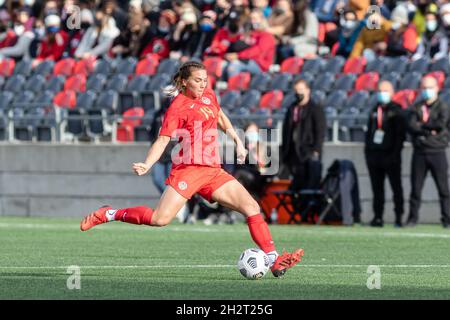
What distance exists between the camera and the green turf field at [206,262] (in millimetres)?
11070

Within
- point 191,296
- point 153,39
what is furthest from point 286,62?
point 191,296

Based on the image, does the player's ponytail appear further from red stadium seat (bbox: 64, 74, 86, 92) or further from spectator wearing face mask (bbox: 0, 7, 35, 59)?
spectator wearing face mask (bbox: 0, 7, 35, 59)

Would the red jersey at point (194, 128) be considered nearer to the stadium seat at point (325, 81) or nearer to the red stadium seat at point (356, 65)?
the stadium seat at point (325, 81)

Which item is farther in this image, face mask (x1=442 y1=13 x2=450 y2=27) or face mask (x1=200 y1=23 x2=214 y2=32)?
face mask (x1=200 y1=23 x2=214 y2=32)

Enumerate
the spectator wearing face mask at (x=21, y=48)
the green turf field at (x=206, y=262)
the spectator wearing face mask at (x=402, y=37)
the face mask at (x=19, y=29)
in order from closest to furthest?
the green turf field at (x=206, y=262)
the spectator wearing face mask at (x=402, y=37)
the spectator wearing face mask at (x=21, y=48)
the face mask at (x=19, y=29)

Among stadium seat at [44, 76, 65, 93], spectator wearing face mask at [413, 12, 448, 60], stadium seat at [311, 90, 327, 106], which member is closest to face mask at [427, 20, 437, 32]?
spectator wearing face mask at [413, 12, 448, 60]

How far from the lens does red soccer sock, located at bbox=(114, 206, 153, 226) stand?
41.1 feet

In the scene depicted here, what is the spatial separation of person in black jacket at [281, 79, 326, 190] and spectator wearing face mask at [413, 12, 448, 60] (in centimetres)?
303

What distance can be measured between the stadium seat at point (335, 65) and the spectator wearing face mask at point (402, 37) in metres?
0.85

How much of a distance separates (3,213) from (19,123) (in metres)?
1.78

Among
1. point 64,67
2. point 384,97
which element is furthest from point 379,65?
point 64,67

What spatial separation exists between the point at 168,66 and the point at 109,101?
1374mm

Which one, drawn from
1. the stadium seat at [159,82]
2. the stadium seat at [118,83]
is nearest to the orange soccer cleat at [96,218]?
the stadium seat at [159,82]
